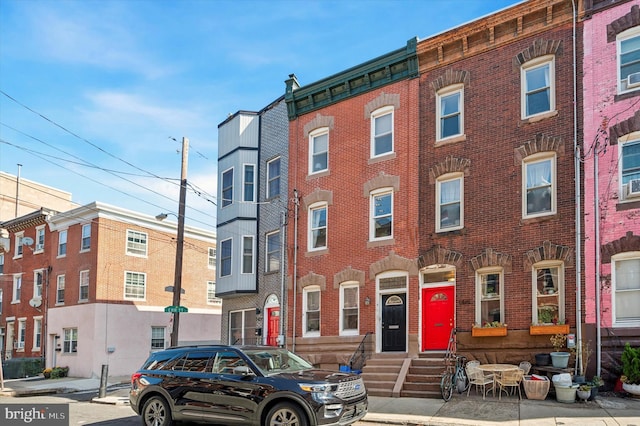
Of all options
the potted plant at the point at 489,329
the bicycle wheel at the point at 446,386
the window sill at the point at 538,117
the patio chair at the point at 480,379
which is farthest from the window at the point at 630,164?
the bicycle wheel at the point at 446,386

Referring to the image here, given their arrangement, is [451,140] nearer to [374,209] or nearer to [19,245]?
[374,209]

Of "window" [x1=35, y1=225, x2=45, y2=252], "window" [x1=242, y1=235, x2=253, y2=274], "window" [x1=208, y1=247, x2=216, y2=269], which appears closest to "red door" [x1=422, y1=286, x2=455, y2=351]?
"window" [x1=242, y1=235, x2=253, y2=274]

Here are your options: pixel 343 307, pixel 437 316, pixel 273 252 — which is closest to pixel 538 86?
pixel 437 316

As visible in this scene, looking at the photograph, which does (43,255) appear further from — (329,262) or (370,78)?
(370,78)

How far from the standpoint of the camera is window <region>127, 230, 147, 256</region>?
32375 millimetres

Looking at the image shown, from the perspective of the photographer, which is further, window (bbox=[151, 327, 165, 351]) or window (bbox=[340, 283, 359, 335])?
window (bbox=[151, 327, 165, 351])

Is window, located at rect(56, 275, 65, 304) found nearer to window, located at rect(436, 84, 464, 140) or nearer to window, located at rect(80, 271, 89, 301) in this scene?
window, located at rect(80, 271, 89, 301)

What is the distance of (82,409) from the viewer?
16.8m

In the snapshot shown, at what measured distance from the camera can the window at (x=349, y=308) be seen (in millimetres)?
19594

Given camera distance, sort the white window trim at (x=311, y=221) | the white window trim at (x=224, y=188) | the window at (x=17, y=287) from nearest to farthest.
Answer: the white window trim at (x=311, y=221)
the white window trim at (x=224, y=188)
the window at (x=17, y=287)

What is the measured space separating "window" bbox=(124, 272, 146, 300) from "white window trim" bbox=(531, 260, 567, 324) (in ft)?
75.6

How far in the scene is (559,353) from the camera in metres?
14.4

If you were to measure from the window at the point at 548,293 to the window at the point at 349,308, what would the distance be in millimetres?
6146

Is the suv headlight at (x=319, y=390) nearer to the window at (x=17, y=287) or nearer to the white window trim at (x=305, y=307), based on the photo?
the white window trim at (x=305, y=307)
